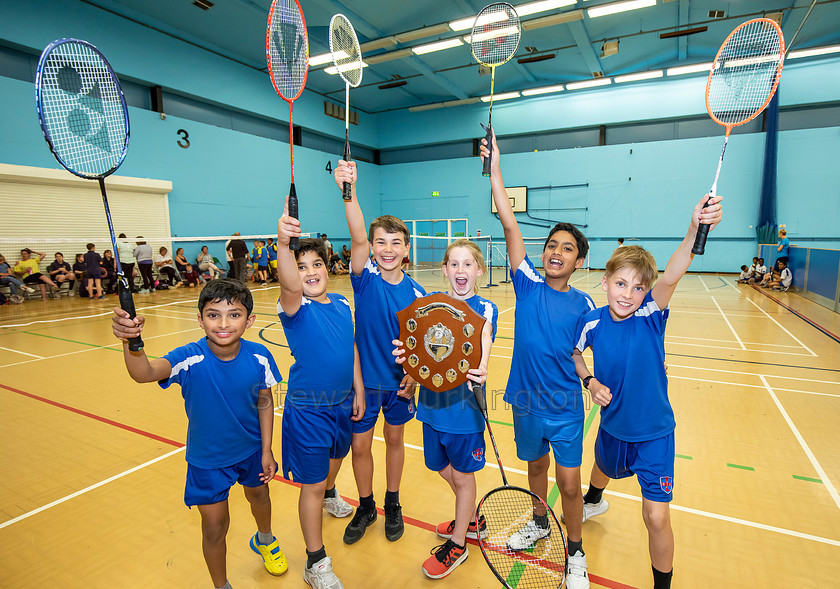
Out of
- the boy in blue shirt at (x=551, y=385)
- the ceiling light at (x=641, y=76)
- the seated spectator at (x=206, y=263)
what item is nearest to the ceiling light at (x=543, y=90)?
the ceiling light at (x=641, y=76)

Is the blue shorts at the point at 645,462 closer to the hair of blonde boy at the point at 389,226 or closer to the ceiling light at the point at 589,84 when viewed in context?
the hair of blonde boy at the point at 389,226

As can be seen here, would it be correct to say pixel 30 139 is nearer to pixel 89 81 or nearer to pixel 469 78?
pixel 89 81

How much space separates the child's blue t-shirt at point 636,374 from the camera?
2291mm

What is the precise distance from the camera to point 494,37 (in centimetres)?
401

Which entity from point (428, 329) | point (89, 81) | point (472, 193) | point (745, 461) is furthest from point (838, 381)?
point (472, 193)

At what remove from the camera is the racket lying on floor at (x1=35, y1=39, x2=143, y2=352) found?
2.32 m

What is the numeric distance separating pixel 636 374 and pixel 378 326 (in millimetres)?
1580

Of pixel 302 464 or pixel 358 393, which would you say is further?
pixel 358 393

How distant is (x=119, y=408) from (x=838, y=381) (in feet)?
30.6

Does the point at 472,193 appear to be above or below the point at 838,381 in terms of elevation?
above

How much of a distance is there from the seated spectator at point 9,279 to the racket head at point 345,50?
14.2 m

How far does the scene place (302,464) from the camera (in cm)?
242

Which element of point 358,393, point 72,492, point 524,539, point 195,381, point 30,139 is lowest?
point 72,492

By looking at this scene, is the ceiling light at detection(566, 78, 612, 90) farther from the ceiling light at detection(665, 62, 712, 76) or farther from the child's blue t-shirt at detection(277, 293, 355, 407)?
the child's blue t-shirt at detection(277, 293, 355, 407)
